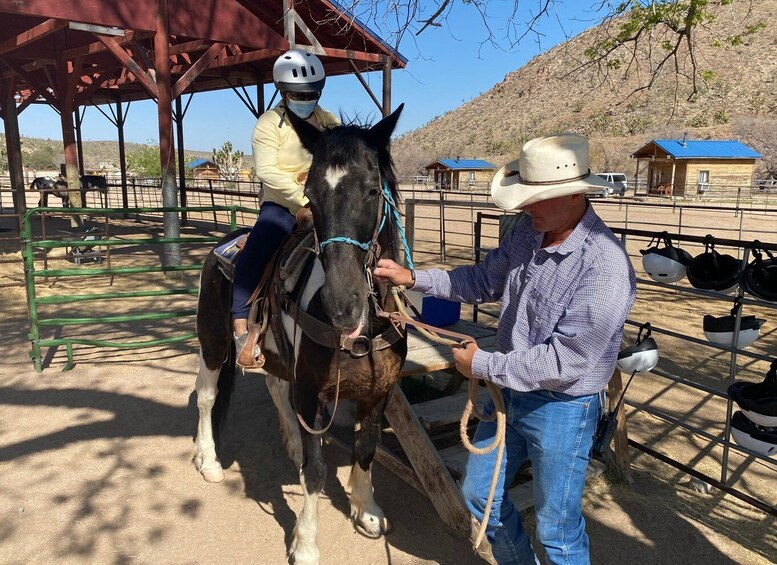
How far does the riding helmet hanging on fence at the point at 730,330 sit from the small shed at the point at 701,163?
1336 inches

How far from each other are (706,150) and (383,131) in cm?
3944

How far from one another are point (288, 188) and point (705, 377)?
4.60 metres

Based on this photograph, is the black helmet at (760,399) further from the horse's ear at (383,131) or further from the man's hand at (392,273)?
the horse's ear at (383,131)

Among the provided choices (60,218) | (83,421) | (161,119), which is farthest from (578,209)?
(60,218)

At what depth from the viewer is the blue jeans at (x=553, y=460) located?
75.2 inches

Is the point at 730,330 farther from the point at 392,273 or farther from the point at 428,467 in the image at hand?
the point at 392,273

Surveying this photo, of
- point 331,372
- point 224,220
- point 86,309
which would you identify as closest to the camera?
point 331,372

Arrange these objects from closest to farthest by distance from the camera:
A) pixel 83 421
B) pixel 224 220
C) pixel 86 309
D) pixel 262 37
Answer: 1. pixel 83 421
2. pixel 86 309
3. pixel 262 37
4. pixel 224 220

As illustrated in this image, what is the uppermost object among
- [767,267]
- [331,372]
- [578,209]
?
[578,209]

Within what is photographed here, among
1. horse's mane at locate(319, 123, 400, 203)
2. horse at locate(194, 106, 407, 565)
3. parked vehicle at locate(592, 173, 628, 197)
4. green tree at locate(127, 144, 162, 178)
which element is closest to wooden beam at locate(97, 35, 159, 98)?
horse at locate(194, 106, 407, 565)

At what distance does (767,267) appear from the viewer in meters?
2.97

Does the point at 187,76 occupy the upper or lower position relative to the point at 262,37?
lower

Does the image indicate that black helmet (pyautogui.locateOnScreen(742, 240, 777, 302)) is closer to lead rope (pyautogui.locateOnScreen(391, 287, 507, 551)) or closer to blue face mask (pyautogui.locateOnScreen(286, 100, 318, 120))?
lead rope (pyautogui.locateOnScreen(391, 287, 507, 551))

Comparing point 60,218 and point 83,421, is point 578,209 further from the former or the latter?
point 60,218
